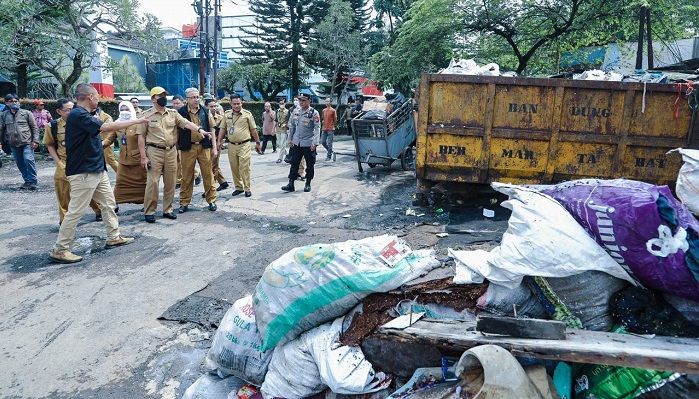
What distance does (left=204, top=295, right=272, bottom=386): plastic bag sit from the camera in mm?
2621

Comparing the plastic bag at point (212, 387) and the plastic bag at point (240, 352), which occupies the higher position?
the plastic bag at point (240, 352)

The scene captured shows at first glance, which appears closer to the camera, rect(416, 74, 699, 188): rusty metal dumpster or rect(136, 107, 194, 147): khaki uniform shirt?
rect(416, 74, 699, 188): rusty metal dumpster

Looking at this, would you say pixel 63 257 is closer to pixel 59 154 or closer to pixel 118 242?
pixel 118 242

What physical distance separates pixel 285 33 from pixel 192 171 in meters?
24.5

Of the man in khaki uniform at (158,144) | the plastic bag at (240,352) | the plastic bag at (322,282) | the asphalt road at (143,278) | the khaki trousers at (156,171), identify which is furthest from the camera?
the khaki trousers at (156,171)

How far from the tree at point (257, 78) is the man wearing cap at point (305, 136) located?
2254cm

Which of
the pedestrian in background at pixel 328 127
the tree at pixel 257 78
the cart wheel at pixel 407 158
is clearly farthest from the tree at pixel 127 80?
the cart wheel at pixel 407 158

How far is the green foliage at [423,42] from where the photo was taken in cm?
1098

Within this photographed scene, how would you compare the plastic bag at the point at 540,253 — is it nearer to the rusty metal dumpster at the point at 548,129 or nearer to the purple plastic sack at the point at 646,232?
the purple plastic sack at the point at 646,232

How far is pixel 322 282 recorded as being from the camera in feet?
8.13

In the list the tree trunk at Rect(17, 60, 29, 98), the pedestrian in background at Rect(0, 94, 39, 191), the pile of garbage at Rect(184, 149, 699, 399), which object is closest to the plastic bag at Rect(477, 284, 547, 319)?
the pile of garbage at Rect(184, 149, 699, 399)

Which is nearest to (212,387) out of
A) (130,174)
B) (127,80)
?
(130,174)

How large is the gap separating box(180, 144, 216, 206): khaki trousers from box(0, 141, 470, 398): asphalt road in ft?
0.84

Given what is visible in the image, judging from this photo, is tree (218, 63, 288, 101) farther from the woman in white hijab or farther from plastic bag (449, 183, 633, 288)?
plastic bag (449, 183, 633, 288)
